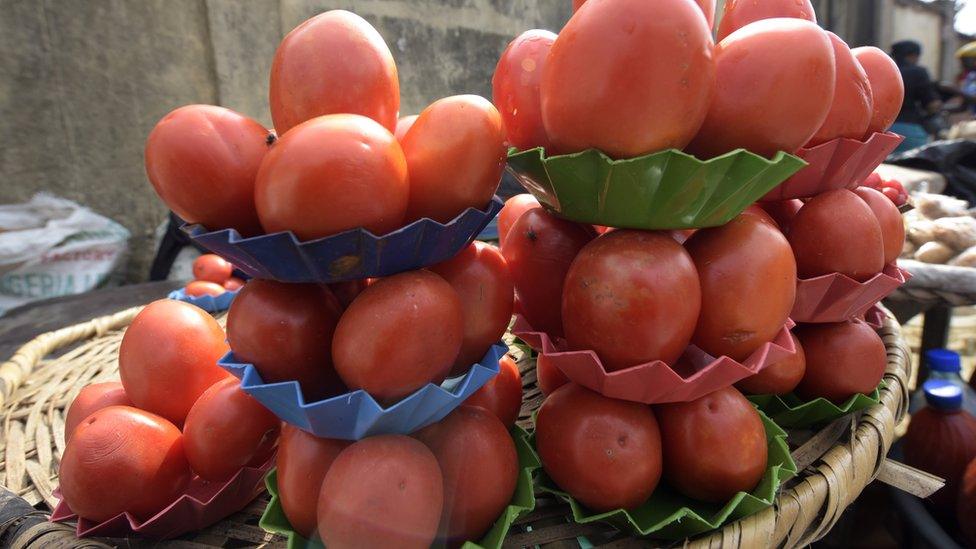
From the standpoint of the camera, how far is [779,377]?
82 cm

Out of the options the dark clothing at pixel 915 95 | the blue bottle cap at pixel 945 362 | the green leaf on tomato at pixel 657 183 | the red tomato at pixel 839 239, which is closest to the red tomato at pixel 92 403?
the green leaf on tomato at pixel 657 183

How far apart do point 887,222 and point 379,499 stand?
918mm

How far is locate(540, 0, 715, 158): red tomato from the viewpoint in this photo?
21.7 inches

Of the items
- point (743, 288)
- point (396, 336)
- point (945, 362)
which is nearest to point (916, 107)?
point (945, 362)

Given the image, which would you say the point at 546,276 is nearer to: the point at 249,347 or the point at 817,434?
the point at 249,347

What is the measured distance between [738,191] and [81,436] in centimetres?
81

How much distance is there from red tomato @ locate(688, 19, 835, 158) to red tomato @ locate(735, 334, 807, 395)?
1.12ft

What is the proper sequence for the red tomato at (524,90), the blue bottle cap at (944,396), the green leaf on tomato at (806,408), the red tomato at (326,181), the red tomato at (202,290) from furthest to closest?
the red tomato at (202,290), the blue bottle cap at (944,396), the green leaf on tomato at (806,408), the red tomato at (524,90), the red tomato at (326,181)

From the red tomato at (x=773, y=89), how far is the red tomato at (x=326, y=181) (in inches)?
15.1

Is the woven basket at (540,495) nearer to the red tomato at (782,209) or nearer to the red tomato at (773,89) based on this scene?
the red tomato at (782,209)

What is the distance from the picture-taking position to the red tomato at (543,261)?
738 mm

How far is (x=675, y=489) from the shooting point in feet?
2.29

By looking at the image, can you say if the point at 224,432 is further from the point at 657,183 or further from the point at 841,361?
the point at 841,361

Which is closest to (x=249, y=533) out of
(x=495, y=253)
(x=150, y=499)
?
(x=150, y=499)
